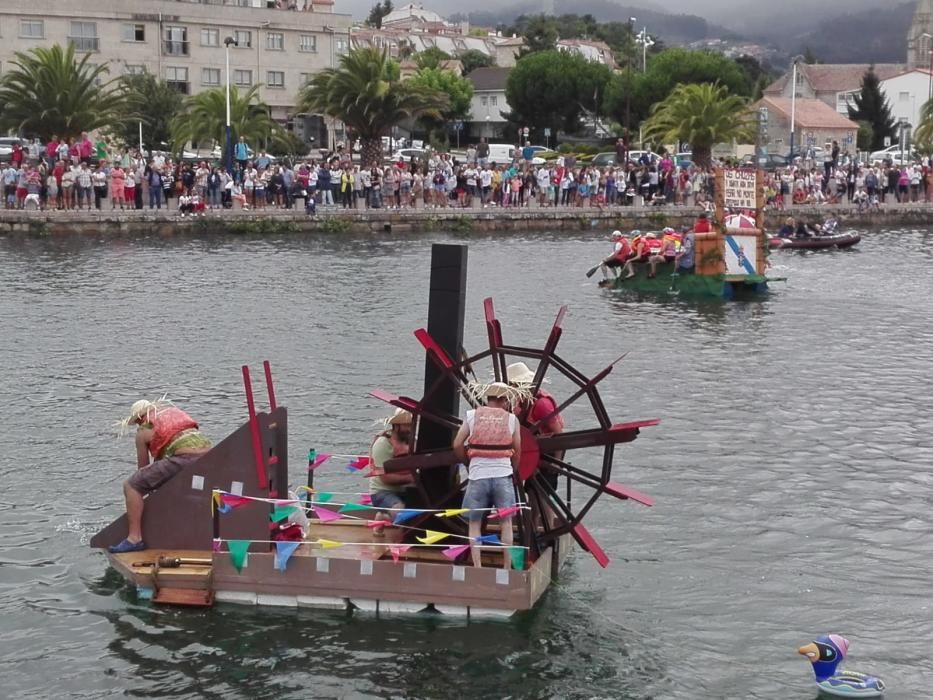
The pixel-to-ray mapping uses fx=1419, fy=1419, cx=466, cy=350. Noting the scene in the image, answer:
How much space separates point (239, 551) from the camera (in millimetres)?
12523

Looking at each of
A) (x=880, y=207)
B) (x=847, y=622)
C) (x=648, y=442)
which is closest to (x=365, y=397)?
(x=648, y=442)

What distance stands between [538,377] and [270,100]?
7613cm

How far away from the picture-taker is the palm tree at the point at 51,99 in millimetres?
50938

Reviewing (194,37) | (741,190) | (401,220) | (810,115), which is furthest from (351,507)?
(810,115)

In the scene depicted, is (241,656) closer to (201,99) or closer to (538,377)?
(538,377)

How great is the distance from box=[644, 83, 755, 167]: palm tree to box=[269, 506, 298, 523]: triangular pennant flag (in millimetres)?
50605

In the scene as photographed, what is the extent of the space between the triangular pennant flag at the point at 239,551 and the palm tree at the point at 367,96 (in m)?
45.6

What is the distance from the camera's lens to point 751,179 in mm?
34625

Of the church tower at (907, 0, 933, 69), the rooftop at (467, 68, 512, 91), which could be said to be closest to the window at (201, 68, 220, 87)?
the rooftop at (467, 68, 512, 91)

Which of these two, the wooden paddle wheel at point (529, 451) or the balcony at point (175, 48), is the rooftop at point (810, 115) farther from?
the wooden paddle wheel at point (529, 451)

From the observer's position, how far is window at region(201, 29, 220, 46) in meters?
84.4

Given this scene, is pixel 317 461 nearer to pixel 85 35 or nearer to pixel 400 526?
pixel 400 526

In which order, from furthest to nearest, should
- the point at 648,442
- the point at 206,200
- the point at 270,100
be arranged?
the point at 270,100
the point at 206,200
the point at 648,442

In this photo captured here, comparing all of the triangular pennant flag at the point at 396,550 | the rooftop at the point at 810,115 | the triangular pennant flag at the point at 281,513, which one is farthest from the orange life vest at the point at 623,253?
the rooftop at the point at 810,115
